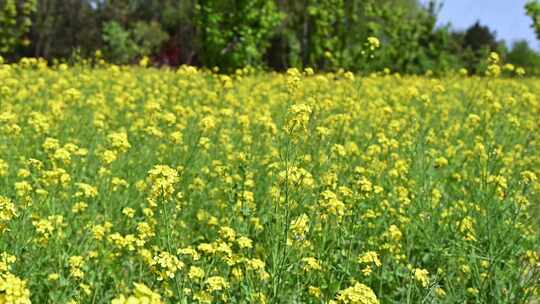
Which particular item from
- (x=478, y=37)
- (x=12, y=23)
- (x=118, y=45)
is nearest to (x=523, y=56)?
(x=478, y=37)

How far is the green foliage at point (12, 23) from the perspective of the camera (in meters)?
12.9

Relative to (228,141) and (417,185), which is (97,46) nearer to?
(228,141)

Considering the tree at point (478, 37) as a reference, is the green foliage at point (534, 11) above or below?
below

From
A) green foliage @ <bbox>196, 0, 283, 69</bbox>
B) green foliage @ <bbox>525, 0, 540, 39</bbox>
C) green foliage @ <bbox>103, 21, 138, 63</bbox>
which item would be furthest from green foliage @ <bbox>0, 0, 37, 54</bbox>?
green foliage @ <bbox>525, 0, 540, 39</bbox>

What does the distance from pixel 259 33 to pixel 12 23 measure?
17.4 feet

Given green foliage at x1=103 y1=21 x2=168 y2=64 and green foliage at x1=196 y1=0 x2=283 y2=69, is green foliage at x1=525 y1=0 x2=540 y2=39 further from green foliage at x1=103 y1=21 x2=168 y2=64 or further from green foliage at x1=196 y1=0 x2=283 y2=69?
green foliage at x1=103 y1=21 x2=168 y2=64

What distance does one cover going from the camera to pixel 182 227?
3.80 meters

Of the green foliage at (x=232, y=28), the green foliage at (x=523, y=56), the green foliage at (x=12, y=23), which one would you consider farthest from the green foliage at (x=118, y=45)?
the green foliage at (x=523, y=56)

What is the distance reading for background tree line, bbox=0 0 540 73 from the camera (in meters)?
14.1

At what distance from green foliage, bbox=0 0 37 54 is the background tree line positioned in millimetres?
28

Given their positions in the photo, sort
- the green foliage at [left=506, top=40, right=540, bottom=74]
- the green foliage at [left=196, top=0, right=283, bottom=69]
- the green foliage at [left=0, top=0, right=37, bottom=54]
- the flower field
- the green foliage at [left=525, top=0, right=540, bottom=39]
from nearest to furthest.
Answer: the flower field → the green foliage at [left=525, top=0, right=540, bottom=39] → the green foliage at [left=0, top=0, right=37, bottom=54] → the green foliage at [left=196, top=0, right=283, bottom=69] → the green foliage at [left=506, top=40, right=540, bottom=74]

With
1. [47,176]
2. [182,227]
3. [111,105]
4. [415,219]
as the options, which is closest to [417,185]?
[415,219]

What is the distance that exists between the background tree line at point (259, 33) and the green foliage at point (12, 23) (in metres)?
0.03

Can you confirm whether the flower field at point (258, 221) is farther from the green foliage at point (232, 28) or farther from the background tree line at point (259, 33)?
the green foliage at point (232, 28)
